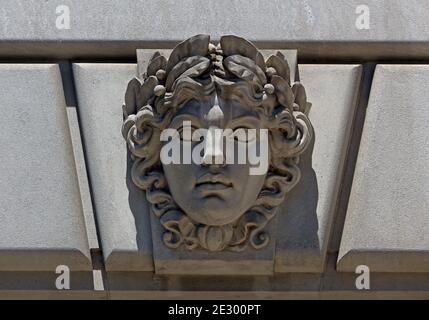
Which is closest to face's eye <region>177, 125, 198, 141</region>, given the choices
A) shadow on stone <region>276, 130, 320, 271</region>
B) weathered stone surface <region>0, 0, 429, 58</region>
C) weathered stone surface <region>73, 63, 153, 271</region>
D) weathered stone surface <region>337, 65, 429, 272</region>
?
weathered stone surface <region>73, 63, 153, 271</region>

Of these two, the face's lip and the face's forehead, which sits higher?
the face's forehead

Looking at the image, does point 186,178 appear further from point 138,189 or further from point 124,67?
point 124,67

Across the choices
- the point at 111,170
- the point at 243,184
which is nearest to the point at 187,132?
the point at 243,184

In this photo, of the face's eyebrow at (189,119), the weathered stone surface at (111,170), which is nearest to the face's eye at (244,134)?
the face's eyebrow at (189,119)

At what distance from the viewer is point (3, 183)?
14.3ft

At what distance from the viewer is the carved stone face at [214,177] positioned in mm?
4121

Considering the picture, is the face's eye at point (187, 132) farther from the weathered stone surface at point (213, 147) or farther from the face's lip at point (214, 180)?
the face's lip at point (214, 180)

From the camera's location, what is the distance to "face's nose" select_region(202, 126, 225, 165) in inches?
161

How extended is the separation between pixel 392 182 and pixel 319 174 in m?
0.26

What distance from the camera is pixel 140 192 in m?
4.35

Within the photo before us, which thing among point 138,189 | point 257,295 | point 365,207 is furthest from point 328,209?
point 138,189

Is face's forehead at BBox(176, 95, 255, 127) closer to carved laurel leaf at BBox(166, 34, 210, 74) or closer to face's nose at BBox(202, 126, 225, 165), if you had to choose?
face's nose at BBox(202, 126, 225, 165)

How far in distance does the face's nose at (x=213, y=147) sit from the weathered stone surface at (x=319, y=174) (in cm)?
36
